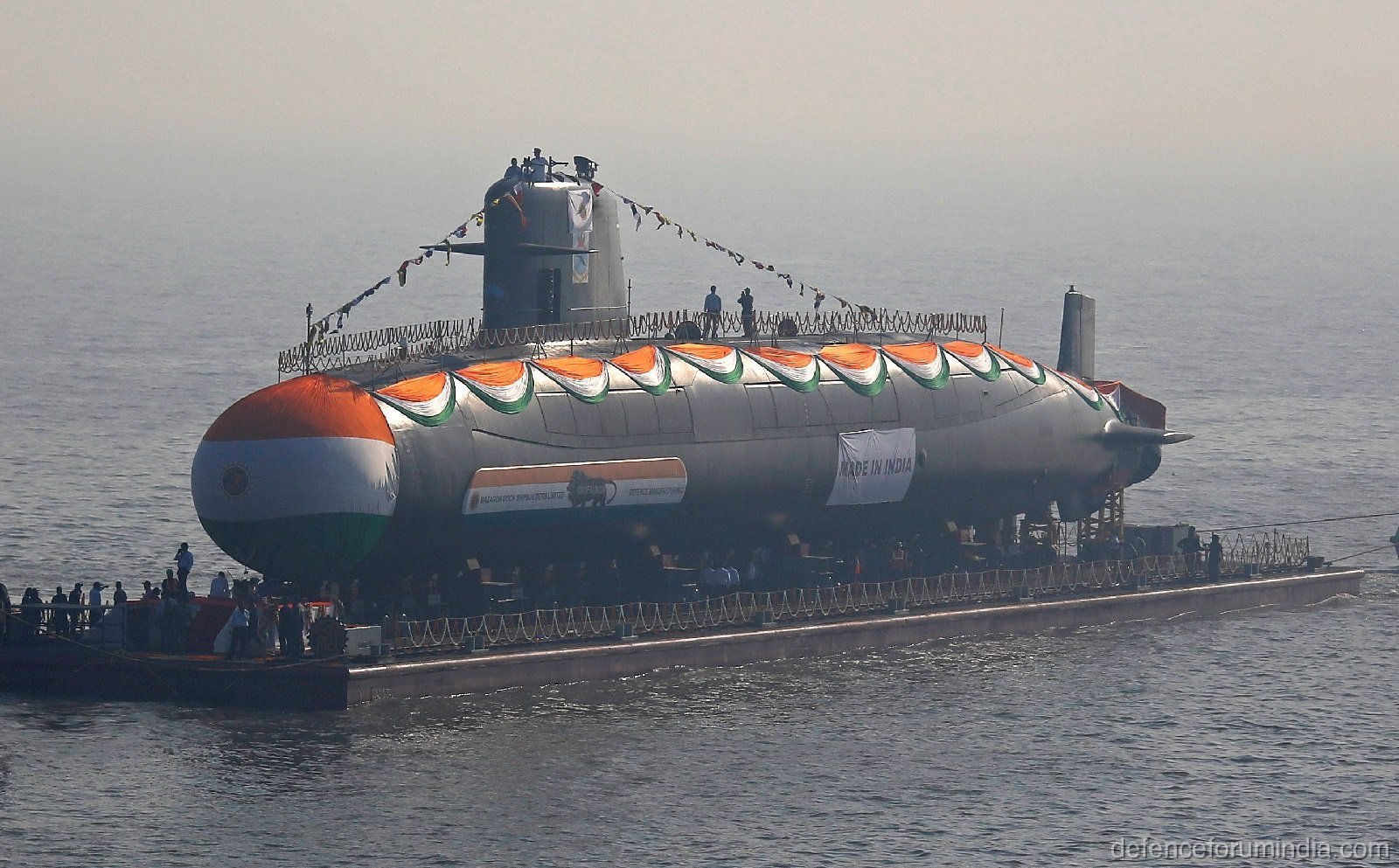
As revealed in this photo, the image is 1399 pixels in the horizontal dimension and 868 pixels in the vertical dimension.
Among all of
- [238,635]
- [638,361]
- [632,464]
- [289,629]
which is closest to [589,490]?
[632,464]

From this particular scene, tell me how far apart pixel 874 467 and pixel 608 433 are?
10.0 m

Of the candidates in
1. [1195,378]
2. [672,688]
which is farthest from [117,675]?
[1195,378]

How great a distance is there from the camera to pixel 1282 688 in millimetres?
69750

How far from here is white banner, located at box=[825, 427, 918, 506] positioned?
73.8 meters

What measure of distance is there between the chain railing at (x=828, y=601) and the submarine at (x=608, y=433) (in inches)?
70.6

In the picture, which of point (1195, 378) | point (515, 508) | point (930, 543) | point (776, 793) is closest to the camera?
point (776, 793)

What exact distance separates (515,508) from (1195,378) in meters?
86.8

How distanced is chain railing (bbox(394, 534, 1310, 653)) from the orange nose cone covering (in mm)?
3132

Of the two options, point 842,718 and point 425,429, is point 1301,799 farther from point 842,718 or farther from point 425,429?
point 425,429

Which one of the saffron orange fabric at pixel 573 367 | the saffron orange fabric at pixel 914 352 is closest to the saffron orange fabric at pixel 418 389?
the saffron orange fabric at pixel 573 367

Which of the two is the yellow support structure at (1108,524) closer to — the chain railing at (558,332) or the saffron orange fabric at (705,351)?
the chain railing at (558,332)

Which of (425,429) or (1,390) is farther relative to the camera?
(1,390)

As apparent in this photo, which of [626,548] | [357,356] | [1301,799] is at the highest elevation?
[357,356]

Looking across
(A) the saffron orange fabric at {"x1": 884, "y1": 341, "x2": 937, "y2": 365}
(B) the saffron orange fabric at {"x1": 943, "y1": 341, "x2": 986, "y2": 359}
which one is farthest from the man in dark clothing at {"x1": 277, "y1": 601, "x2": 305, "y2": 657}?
(B) the saffron orange fabric at {"x1": 943, "y1": 341, "x2": 986, "y2": 359}
